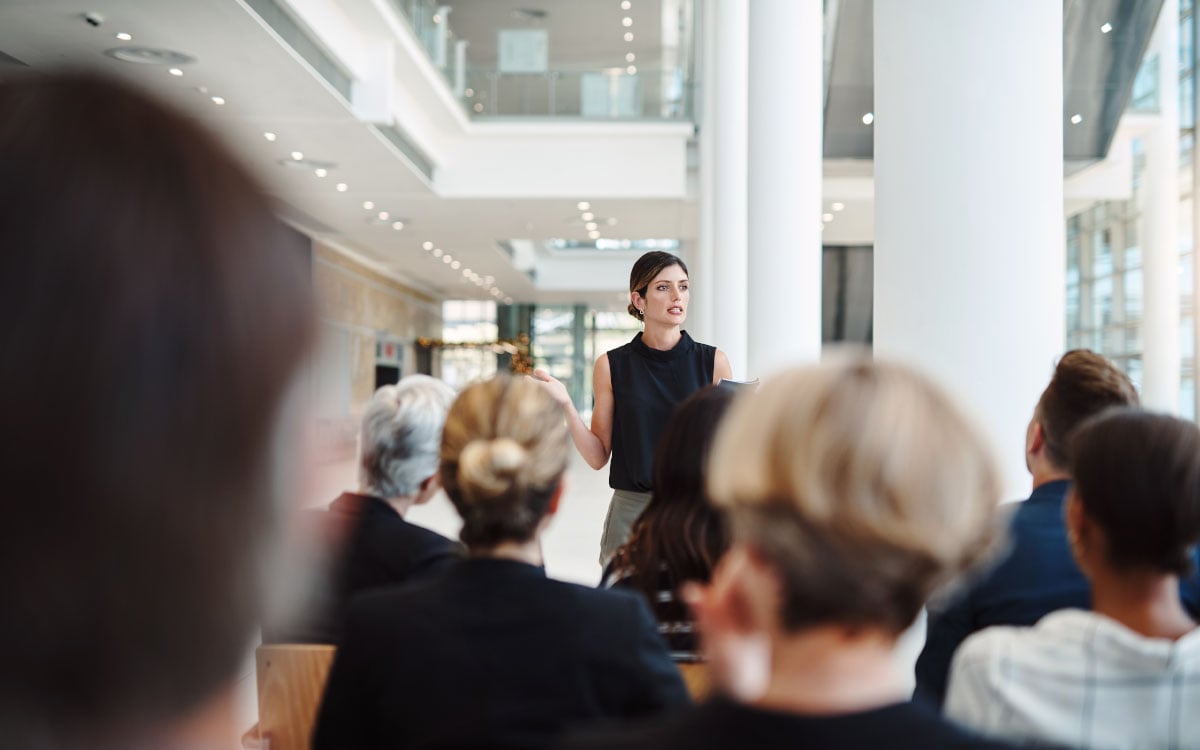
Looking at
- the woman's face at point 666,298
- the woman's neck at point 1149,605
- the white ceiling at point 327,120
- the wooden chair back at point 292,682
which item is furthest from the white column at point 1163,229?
the wooden chair back at point 292,682

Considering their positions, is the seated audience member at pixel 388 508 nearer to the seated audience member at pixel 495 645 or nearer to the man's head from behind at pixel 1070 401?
the seated audience member at pixel 495 645

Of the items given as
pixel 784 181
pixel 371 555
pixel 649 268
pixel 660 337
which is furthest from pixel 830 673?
pixel 784 181

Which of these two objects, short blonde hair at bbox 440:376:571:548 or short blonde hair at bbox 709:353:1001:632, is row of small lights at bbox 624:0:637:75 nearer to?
short blonde hair at bbox 440:376:571:548

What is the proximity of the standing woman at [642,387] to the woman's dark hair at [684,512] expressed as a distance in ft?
4.95

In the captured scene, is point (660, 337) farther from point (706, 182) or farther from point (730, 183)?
point (706, 182)

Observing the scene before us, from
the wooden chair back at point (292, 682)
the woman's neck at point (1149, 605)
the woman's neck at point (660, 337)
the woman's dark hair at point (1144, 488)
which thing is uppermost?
the woman's neck at point (660, 337)

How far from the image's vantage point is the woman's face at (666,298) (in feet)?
12.5

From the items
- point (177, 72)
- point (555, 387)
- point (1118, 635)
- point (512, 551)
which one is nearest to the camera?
point (1118, 635)

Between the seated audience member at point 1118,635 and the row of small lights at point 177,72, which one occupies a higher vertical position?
the row of small lights at point 177,72

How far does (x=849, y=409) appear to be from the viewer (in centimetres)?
85

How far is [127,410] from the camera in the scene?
1.48 feet

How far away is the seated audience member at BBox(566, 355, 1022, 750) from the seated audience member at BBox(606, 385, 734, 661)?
44.6 inches

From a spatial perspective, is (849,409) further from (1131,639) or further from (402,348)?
(402,348)

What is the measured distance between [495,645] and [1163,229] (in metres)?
15.5
